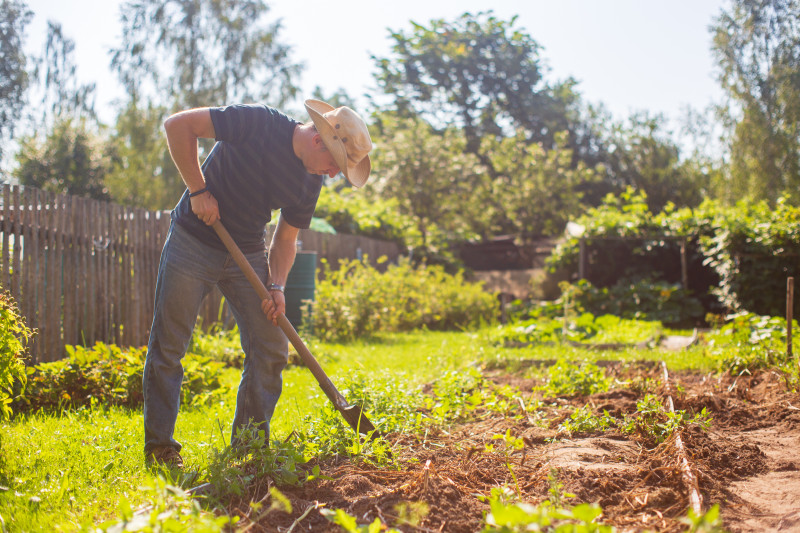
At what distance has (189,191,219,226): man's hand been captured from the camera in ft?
9.16

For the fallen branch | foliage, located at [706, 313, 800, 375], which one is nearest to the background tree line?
foliage, located at [706, 313, 800, 375]

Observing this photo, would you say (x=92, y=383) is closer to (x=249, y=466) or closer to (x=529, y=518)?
(x=249, y=466)

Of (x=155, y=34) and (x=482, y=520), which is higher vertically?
(x=155, y=34)

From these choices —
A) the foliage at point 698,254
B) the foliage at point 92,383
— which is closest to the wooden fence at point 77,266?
the foliage at point 92,383

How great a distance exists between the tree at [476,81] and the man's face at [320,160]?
24714 mm

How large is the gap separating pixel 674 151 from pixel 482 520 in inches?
1141

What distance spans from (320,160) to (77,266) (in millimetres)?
3391

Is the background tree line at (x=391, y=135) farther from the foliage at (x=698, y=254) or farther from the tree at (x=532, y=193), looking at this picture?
the foliage at (x=698, y=254)

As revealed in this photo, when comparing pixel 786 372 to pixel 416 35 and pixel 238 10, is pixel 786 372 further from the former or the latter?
pixel 416 35

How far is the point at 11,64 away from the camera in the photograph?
63.2ft

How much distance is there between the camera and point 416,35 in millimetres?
27734

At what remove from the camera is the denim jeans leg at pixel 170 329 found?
9.02 feet

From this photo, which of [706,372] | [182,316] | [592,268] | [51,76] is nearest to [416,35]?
[51,76]

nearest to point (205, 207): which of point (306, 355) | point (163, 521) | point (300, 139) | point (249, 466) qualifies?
point (300, 139)
